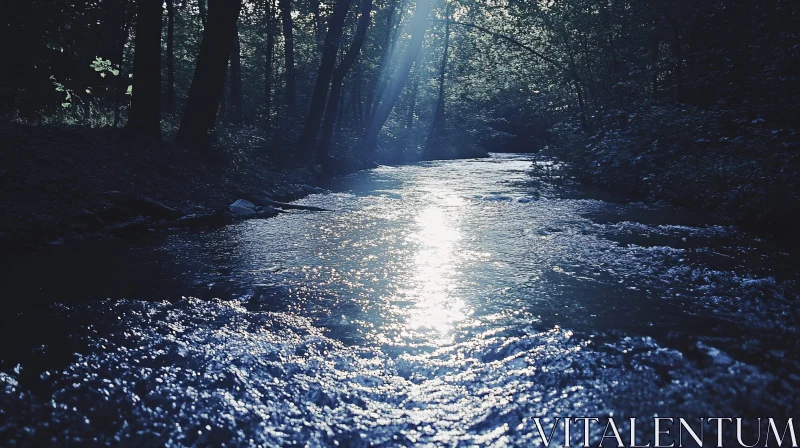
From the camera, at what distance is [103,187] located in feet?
24.8

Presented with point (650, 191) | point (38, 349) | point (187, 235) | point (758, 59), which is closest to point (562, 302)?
point (38, 349)

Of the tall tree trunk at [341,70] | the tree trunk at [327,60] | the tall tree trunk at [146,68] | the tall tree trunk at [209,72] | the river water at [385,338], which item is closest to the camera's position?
the river water at [385,338]

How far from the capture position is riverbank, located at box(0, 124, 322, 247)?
6.33 m

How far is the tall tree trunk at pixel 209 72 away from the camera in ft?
35.2

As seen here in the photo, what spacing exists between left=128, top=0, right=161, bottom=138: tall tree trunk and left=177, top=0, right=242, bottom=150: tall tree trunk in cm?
75

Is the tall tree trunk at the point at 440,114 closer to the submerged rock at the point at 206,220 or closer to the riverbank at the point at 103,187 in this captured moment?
the riverbank at the point at 103,187

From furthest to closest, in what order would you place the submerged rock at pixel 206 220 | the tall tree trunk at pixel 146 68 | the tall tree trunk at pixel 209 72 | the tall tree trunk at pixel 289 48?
the tall tree trunk at pixel 289 48
the tall tree trunk at pixel 209 72
the tall tree trunk at pixel 146 68
the submerged rock at pixel 206 220

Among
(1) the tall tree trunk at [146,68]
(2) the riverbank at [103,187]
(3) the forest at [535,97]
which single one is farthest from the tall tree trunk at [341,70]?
(1) the tall tree trunk at [146,68]

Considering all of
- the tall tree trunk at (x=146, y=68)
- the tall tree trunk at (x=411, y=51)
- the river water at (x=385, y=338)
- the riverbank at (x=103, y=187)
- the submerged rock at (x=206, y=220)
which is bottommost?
the river water at (x=385, y=338)

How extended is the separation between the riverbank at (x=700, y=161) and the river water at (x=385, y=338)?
106cm

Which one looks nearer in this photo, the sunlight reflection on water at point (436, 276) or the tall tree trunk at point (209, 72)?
the sunlight reflection on water at point (436, 276)

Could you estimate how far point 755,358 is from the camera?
3.13 m

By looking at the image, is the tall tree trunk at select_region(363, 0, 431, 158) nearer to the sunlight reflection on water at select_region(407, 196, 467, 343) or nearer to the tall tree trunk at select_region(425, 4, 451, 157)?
the tall tree trunk at select_region(425, 4, 451, 157)

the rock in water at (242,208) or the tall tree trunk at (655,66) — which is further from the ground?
the tall tree trunk at (655,66)
